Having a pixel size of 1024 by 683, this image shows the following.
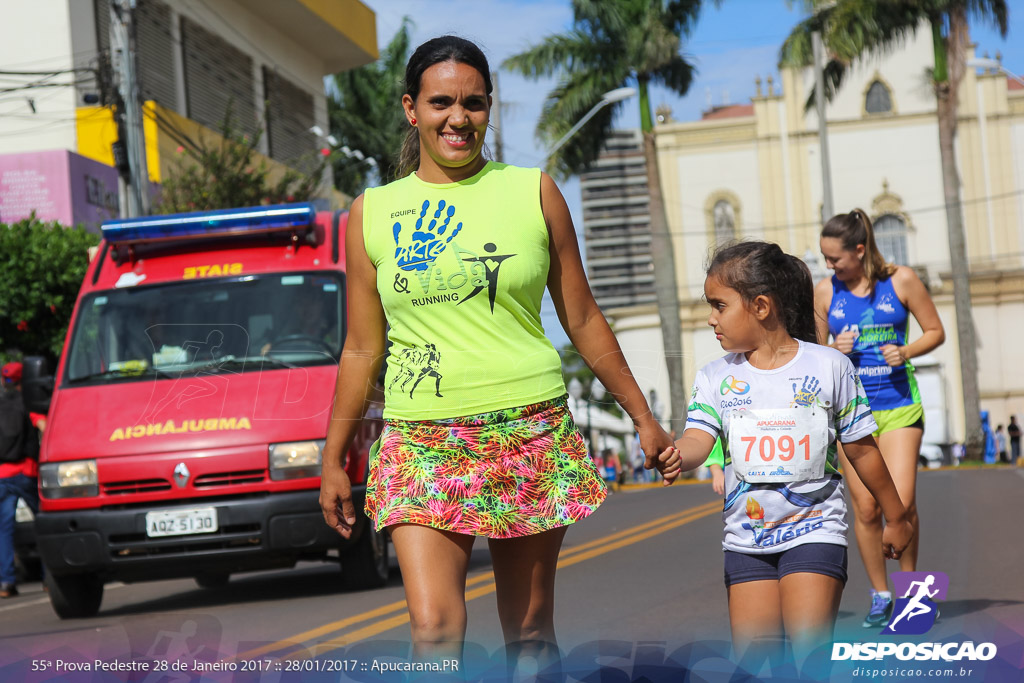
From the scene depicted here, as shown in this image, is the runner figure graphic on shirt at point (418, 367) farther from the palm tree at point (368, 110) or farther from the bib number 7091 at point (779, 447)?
the palm tree at point (368, 110)

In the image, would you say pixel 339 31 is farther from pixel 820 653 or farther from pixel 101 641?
pixel 820 653

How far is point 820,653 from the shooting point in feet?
12.9

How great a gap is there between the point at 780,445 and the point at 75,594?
617cm

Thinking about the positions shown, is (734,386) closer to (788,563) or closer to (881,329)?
(788,563)

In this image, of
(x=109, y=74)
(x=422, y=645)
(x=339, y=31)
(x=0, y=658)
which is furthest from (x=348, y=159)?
(x=422, y=645)

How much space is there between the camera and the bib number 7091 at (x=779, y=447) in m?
4.18

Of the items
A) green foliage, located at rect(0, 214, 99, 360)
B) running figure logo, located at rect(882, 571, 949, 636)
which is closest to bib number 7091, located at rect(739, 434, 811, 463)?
running figure logo, located at rect(882, 571, 949, 636)

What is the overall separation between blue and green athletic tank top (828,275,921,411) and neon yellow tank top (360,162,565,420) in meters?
3.49

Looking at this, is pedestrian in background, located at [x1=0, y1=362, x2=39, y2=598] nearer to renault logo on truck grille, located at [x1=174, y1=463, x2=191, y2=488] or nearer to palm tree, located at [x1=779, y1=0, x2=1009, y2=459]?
renault logo on truck grille, located at [x1=174, y1=463, x2=191, y2=488]

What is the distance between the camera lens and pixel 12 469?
1191 centimetres

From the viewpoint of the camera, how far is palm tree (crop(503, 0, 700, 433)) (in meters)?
34.7

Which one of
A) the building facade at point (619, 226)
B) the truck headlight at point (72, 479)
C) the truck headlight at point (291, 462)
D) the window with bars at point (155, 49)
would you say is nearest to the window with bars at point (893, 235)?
the window with bars at point (155, 49)

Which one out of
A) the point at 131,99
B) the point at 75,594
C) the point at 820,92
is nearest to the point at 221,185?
the point at 131,99

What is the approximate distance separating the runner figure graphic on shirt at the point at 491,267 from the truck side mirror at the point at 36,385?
6.05m
